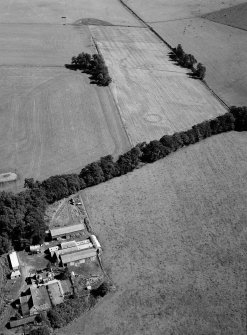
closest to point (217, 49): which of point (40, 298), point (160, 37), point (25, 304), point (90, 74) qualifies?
point (160, 37)

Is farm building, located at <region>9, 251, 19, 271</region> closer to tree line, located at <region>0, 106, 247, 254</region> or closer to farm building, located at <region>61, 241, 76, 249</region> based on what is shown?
tree line, located at <region>0, 106, 247, 254</region>

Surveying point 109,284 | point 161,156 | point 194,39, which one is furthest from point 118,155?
point 194,39

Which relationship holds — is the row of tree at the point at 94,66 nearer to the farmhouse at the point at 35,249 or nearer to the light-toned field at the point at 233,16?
the light-toned field at the point at 233,16

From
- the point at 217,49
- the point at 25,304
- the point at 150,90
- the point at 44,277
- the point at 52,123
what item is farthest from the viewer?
the point at 217,49

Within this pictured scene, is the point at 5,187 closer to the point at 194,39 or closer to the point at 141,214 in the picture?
the point at 141,214

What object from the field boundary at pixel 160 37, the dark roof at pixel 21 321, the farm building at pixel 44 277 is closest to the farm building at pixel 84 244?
the farm building at pixel 44 277

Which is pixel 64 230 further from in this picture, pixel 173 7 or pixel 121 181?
pixel 173 7

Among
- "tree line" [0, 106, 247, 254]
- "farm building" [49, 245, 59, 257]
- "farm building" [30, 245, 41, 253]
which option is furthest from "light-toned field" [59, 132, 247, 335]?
"farm building" [30, 245, 41, 253]
